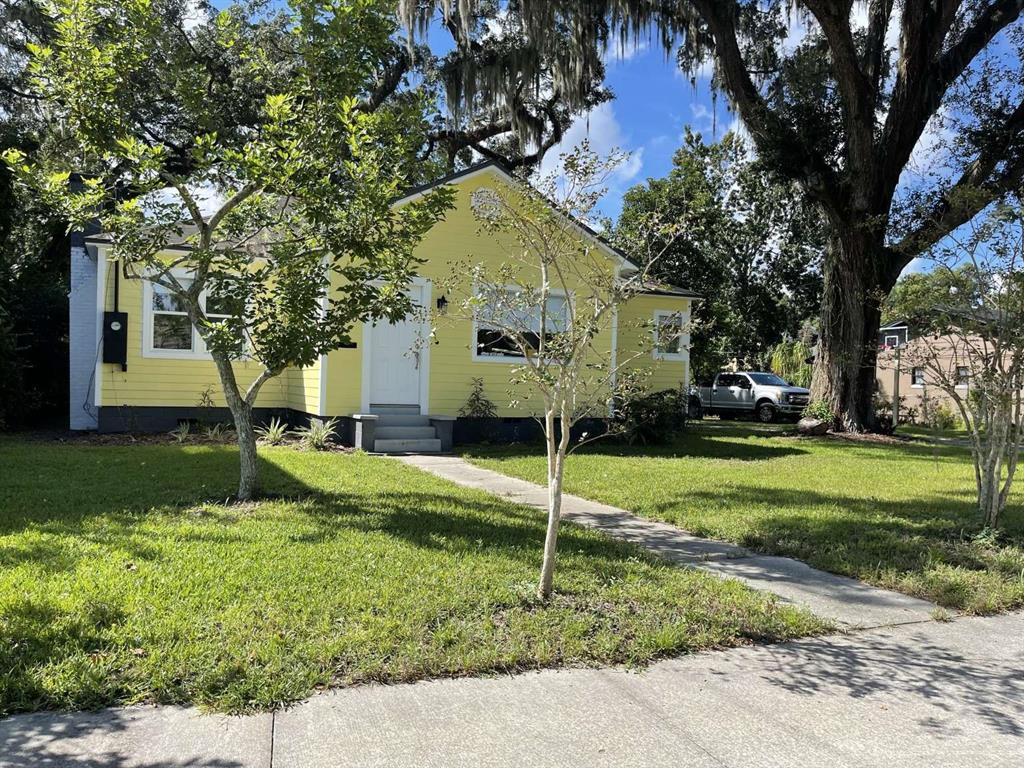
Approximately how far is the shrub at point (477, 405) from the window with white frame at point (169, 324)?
15.3 feet

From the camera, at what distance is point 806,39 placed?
55.6 ft

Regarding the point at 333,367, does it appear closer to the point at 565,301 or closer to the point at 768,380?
the point at 565,301

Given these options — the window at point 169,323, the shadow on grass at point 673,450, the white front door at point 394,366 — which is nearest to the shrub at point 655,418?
the shadow on grass at point 673,450

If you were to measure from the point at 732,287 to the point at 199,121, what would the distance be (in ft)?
93.7

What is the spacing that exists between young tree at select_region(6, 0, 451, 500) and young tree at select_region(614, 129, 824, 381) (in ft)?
76.1

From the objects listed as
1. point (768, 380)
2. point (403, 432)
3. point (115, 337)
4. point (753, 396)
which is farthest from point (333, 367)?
point (768, 380)

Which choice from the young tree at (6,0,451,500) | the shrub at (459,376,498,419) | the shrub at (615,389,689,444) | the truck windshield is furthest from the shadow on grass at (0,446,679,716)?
the truck windshield

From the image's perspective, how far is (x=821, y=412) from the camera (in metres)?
17.3

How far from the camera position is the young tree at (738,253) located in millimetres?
29984

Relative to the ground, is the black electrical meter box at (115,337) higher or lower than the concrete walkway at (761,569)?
higher

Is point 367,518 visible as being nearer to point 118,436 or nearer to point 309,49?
point 309,49

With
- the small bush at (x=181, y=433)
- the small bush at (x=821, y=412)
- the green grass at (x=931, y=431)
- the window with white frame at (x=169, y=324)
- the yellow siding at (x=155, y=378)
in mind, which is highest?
the window with white frame at (x=169, y=324)

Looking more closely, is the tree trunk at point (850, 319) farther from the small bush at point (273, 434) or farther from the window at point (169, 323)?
the window at point (169, 323)

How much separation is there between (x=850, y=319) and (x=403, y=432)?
1116cm
